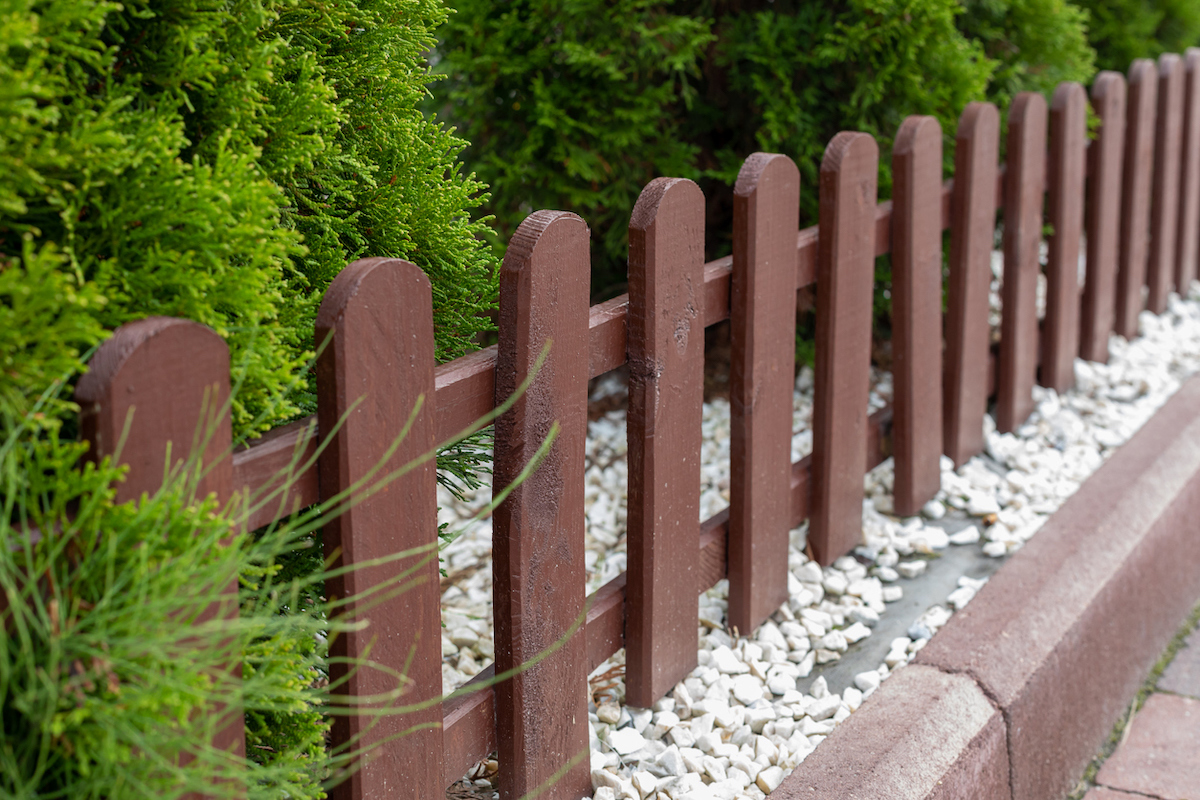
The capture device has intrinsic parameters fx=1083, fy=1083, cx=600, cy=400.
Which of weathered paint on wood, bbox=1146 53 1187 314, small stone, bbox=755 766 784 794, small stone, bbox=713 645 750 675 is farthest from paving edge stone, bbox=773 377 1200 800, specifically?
weathered paint on wood, bbox=1146 53 1187 314

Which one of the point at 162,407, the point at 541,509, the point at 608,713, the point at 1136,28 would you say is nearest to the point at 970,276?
the point at 608,713

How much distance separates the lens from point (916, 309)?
273 centimetres

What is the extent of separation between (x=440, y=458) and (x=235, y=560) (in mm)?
643

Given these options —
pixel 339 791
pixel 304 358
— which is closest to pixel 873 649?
pixel 339 791

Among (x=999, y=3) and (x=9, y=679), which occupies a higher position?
(x=999, y=3)

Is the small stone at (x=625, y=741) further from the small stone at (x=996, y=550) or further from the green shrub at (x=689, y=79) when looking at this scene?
the green shrub at (x=689, y=79)

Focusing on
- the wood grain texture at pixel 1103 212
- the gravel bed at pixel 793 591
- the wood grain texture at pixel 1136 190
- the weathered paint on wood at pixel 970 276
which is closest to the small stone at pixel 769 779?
the gravel bed at pixel 793 591

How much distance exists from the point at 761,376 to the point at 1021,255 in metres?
1.37

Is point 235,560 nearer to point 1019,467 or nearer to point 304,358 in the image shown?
point 304,358

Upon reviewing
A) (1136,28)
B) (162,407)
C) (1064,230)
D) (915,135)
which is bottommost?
(1064,230)

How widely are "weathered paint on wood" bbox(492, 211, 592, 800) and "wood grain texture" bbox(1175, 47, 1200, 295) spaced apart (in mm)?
3423

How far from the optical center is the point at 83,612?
3.49 feet

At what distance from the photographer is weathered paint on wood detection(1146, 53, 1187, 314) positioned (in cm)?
393

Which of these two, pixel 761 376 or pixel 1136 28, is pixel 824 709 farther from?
pixel 1136 28
